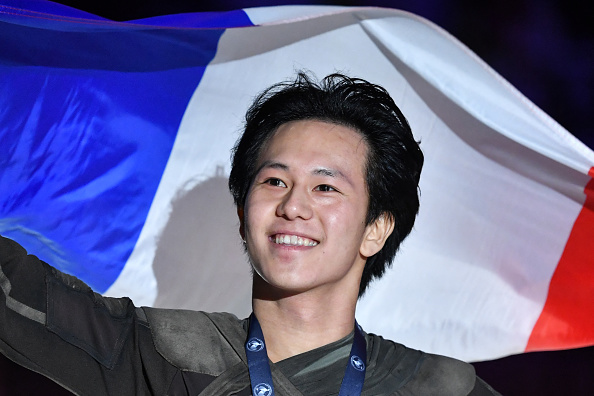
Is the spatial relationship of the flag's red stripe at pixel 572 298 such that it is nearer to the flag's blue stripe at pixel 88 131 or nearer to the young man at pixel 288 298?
the young man at pixel 288 298

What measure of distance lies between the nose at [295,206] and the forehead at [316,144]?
9 centimetres

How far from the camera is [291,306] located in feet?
7.21

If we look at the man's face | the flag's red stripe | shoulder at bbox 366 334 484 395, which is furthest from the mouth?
the flag's red stripe

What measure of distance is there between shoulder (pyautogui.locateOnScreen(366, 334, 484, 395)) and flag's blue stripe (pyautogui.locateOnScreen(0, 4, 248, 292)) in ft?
2.82

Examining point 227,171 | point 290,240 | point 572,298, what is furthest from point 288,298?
point 572,298

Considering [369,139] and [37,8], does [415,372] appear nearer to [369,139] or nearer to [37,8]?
[369,139]

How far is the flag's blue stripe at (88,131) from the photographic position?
241cm

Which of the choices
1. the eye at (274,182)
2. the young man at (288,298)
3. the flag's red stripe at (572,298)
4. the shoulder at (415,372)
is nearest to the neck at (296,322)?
the young man at (288,298)

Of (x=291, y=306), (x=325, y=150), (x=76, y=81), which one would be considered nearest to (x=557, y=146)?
(x=325, y=150)

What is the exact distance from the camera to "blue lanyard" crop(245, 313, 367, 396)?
2.04m

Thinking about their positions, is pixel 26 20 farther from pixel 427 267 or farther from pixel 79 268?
pixel 427 267

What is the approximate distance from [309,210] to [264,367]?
363 millimetres

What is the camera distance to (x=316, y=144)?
227cm

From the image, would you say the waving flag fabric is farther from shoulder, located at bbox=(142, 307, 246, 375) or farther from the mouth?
the mouth
